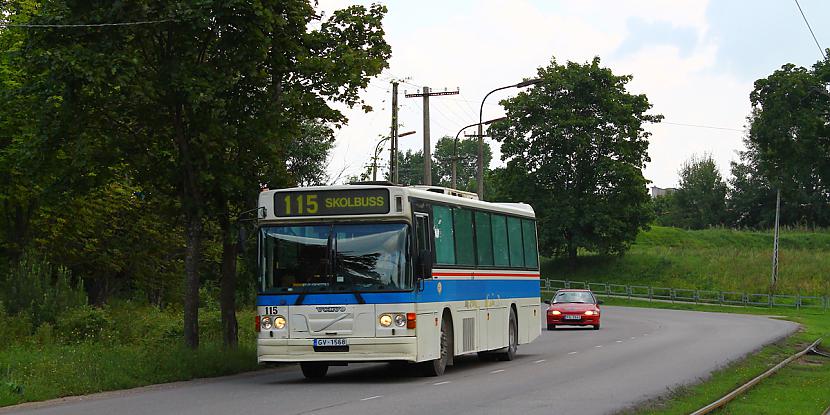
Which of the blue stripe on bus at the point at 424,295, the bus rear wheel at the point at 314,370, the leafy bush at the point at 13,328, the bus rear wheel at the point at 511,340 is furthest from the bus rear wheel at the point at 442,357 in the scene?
the leafy bush at the point at 13,328

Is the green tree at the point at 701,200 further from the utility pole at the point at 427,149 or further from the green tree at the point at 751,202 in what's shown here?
the utility pole at the point at 427,149

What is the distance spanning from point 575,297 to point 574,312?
3.85 ft

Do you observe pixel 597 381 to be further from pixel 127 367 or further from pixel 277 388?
pixel 127 367

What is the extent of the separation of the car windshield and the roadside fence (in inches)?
969

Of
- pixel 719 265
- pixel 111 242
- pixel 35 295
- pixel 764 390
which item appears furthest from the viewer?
pixel 719 265

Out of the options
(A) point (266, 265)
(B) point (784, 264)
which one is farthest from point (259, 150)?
(B) point (784, 264)

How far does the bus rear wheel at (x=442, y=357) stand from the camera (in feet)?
69.0

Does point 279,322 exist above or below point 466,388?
above

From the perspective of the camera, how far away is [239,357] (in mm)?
22641

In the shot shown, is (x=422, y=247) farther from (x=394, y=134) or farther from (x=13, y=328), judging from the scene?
(x=394, y=134)

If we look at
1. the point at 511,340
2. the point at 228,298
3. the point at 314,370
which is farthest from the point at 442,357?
the point at 228,298

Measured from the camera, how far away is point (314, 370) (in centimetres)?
2120

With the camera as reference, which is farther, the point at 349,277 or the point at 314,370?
the point at 314,370

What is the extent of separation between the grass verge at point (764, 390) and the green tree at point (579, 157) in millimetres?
48516
